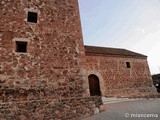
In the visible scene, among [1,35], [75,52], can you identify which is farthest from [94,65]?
[1,35]

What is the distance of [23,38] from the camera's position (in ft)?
19.6

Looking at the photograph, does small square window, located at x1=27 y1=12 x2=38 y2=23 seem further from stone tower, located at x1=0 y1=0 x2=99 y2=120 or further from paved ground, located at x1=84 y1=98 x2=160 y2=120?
paved ground, located at x1=84 y1=98 x2=160 y2=120

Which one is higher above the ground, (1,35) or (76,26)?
(76,26)

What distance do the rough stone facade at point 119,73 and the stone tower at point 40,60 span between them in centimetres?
388

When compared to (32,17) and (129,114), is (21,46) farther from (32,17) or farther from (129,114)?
(129,114)

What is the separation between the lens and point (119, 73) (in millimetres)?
11453

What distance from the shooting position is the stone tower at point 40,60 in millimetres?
4961

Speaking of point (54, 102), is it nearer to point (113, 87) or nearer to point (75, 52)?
point (75, 52)

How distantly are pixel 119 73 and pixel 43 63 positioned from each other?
770cm

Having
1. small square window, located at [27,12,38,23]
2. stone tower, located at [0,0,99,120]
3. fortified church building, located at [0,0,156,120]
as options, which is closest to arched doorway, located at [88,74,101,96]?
fortified church building, located at [0,0,156,120]

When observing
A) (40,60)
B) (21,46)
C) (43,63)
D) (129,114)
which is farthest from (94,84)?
(21,46)

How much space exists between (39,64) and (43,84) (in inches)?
37.2

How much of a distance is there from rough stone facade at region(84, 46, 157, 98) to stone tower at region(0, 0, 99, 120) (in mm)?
3884

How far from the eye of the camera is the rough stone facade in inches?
417
